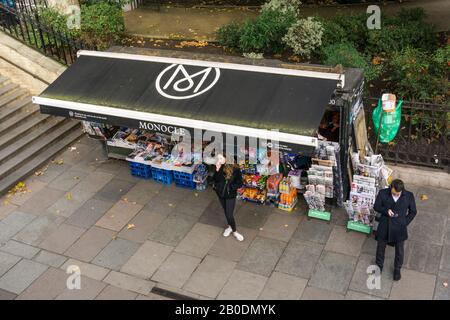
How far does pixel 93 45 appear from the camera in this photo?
13.3 metres

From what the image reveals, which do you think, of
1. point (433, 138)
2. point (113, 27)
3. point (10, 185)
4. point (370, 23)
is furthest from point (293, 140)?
point (113, 27)

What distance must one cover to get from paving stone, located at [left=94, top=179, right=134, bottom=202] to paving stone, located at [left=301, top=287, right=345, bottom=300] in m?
4.14

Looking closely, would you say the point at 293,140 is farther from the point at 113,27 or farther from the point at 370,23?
the point at 113,27

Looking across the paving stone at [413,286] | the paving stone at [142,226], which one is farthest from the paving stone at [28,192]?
the paving stone at [413,286]

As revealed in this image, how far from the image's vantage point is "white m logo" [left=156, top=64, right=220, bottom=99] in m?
8.52

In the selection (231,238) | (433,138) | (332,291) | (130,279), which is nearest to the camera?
(332,291)

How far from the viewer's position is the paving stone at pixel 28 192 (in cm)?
985

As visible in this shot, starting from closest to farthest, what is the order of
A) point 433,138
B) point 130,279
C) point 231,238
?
point 130,279 → point 231,238 → point 433,138

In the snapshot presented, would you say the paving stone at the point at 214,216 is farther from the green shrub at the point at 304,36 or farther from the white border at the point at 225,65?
the green shrub at the point at 304,36

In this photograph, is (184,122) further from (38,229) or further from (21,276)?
(21,276)

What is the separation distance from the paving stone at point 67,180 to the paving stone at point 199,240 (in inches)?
117

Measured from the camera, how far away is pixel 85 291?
7.55m

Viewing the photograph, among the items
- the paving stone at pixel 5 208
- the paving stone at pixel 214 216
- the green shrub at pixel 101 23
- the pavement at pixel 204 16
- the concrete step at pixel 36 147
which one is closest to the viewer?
the paving stone at pixel 214 216

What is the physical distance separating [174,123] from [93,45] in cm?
628
